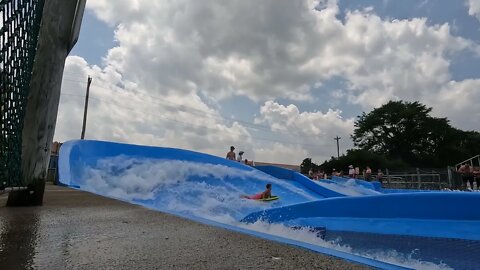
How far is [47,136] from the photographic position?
13.1 feet

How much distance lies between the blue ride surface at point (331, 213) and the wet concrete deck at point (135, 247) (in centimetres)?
26

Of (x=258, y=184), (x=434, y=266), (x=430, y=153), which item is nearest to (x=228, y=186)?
(x=258, y=184)

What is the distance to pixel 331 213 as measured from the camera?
4473 mm

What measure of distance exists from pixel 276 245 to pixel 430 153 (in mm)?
52012

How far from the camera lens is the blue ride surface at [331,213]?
3375 millimetres

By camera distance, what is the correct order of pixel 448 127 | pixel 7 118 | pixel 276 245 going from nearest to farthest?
pixel 276 245
pixel 7 118
pixel 448 127

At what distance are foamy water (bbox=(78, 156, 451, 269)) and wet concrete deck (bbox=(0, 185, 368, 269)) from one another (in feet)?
10.5

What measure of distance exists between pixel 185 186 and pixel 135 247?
714 cm

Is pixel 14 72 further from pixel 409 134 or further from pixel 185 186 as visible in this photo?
pixel 409 134

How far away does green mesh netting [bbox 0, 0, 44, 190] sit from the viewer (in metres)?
2.24

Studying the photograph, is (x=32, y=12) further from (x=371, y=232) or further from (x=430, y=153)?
(x=430, y=153)

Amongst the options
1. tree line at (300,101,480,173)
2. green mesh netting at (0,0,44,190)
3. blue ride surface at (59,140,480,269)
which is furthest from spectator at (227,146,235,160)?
tree line at (300,101,480,173)

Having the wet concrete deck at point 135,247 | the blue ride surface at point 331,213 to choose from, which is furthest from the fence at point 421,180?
the wet concrete deck at point 135,247

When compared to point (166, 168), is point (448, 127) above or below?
above
